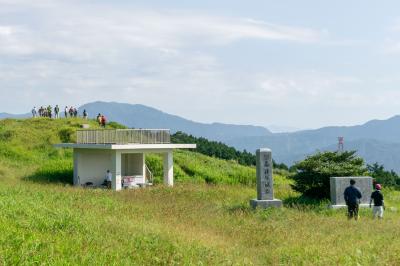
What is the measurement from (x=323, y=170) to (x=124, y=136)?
13.5 metres

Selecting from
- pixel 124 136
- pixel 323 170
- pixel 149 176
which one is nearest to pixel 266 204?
pixel 323 170

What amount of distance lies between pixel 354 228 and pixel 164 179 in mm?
20007

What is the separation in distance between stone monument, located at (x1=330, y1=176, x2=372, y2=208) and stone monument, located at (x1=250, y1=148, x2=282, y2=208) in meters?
2.42

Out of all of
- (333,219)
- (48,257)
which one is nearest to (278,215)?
(333,219)

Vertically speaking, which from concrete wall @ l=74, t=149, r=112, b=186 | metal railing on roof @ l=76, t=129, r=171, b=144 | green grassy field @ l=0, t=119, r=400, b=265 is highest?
metal railing on roof @ l=76, t=129, r=171, b=144

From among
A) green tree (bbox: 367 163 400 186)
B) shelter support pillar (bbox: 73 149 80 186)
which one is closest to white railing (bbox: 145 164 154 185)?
shelter support pillar (bbox: 73 149 80 186)

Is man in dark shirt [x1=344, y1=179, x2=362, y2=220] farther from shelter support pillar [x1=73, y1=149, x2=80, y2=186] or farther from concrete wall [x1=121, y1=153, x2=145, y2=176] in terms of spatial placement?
shelter support pillar [x1=73, y1=149, x2=80, y2=186]

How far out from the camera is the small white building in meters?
32.1

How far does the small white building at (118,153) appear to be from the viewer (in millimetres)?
32062

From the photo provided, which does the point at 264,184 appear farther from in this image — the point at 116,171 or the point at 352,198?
the point at 116,171

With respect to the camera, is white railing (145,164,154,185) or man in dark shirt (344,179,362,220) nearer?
man in dark shirt (344,179,362,220)

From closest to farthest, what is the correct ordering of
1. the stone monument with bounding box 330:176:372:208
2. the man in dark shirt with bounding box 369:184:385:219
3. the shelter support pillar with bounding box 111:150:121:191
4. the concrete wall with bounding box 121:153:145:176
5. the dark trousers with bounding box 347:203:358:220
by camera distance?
1. the dark trousers with bounding box 347:203:358:220
2. the man in dark shirt with bounding box 369:184:385:219
3. the stone monument with bounding box 330:176:372:208
4. the shelter support pillar with bounding box 111:150:121:191
5. the concrete wall with bounding box 121:153:145:176

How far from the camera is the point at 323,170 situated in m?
24.5

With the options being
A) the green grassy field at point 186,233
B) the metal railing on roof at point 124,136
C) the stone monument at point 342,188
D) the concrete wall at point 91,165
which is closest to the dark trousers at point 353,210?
the green grassy field at point 186,233
